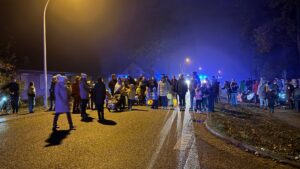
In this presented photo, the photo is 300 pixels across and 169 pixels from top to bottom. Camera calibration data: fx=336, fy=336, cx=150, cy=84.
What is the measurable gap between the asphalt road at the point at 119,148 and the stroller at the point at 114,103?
4740 millimetres

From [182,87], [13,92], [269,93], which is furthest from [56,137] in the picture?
[269,93]

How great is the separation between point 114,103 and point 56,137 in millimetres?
7696

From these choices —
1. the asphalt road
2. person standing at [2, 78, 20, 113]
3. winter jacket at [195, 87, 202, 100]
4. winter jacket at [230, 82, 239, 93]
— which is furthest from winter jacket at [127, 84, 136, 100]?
winter jacket at [230, 82, 239, 93]

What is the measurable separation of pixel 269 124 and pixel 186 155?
23.1 ft

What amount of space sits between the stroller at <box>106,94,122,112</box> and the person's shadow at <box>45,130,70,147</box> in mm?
6592

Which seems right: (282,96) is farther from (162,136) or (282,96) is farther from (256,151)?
(256,151)

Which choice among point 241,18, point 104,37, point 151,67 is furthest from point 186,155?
point 151,67

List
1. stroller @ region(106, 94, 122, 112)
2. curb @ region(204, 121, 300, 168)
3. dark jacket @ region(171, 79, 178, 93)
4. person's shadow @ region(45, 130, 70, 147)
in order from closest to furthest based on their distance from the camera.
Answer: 1. curb @ region(204, 121, 300, 168)
2. person's shadow @ region(45, 130, 70, 147)
3. stroller @ region(106, 94, 122, 112)
4. dark jacket @ region(171, 79, 178, 93)

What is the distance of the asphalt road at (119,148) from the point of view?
7570mm

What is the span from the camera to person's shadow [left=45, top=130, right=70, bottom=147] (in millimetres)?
9656

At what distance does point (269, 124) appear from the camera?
14016 mm

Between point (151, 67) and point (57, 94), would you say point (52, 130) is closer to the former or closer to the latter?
point (57, 94)

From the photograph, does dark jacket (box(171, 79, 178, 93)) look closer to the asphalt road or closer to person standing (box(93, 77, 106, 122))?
the asphalt road

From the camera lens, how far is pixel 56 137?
1054cm
